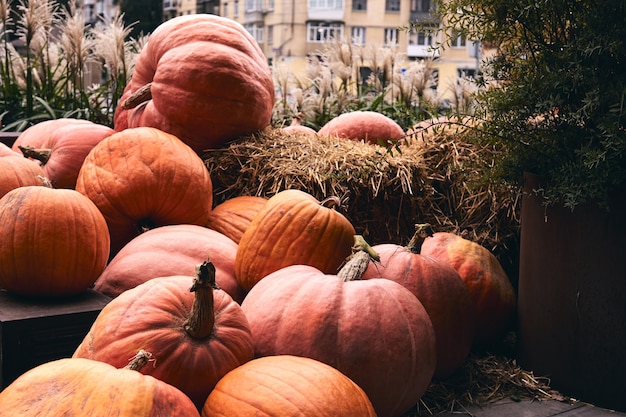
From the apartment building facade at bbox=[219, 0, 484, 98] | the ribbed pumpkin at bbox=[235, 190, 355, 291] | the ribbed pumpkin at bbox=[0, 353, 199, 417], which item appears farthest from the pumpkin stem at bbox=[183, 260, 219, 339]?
the apartment building facade at bbox=[219, 0, 484, 98]

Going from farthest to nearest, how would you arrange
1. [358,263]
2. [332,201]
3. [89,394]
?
1. [332,201]
2. [358,263]
3. [89,394]

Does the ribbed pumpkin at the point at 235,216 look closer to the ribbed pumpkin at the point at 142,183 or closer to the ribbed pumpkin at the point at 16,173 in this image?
the ribbed pumpkin at the point at 142,183

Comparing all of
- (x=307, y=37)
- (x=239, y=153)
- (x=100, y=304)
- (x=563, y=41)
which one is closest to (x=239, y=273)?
(x=100, y=304)

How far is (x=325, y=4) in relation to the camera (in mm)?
58938

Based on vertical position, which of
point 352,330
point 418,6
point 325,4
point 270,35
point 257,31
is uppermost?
point 325,4

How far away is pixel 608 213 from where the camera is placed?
2.57 meters

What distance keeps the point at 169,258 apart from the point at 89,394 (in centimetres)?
121

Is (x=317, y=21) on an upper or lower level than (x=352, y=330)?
upper

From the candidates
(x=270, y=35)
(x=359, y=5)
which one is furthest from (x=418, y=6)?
(x=270, y=35)

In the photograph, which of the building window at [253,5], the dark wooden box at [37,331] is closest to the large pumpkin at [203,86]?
the dark wooden box at [37,331]

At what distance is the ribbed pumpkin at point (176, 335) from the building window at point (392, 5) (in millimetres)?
57908

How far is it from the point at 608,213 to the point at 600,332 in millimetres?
436

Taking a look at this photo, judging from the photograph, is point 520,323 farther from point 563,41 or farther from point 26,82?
point 26,82

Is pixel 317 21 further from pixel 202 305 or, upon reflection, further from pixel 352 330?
pixel 202 305
